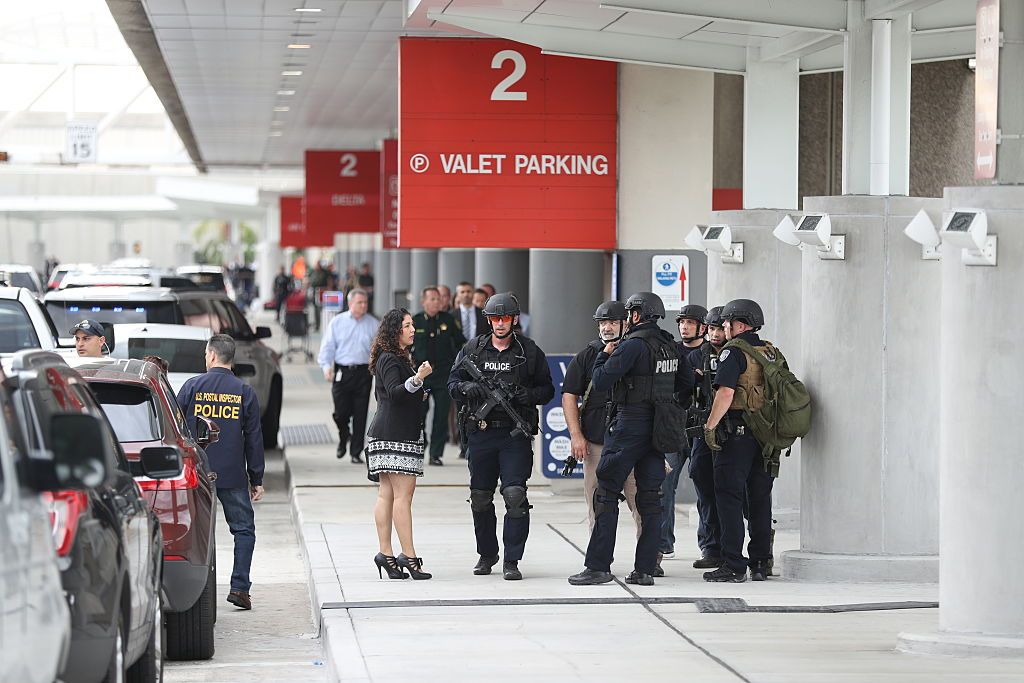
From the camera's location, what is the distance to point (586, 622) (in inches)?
382

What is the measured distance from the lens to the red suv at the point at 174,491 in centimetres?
878

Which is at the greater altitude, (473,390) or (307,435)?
(473,390)

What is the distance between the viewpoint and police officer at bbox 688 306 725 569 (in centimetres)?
1173

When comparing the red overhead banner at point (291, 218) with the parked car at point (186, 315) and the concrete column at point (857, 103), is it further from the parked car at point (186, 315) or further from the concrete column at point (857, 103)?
the concrete column at point (857, 103)

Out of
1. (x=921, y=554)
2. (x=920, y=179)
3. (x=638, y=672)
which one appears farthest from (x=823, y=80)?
(x=638, y=672)

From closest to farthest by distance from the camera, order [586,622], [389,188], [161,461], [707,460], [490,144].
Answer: [161,461]
[586,622]
[707,460]
[490,144]
[389,188]

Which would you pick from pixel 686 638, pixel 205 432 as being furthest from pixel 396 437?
pixel 686 638

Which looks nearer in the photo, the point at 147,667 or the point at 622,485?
the point at 147,667

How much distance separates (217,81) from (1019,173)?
17.4m

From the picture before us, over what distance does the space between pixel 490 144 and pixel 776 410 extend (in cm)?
504

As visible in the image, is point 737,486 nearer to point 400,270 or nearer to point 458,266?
point 458,266

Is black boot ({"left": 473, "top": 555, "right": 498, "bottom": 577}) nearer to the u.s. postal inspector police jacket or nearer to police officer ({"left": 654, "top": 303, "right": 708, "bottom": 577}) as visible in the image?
police officer ({"left": 654, "top": 303, "right": 708, "bottom": 577})

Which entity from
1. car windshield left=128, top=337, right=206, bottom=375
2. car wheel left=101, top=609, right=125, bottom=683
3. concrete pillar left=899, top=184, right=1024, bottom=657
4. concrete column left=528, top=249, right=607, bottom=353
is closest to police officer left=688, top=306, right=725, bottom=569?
concrete pillar left=899, top=184, right=1024, bottom=657

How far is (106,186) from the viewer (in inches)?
3755
